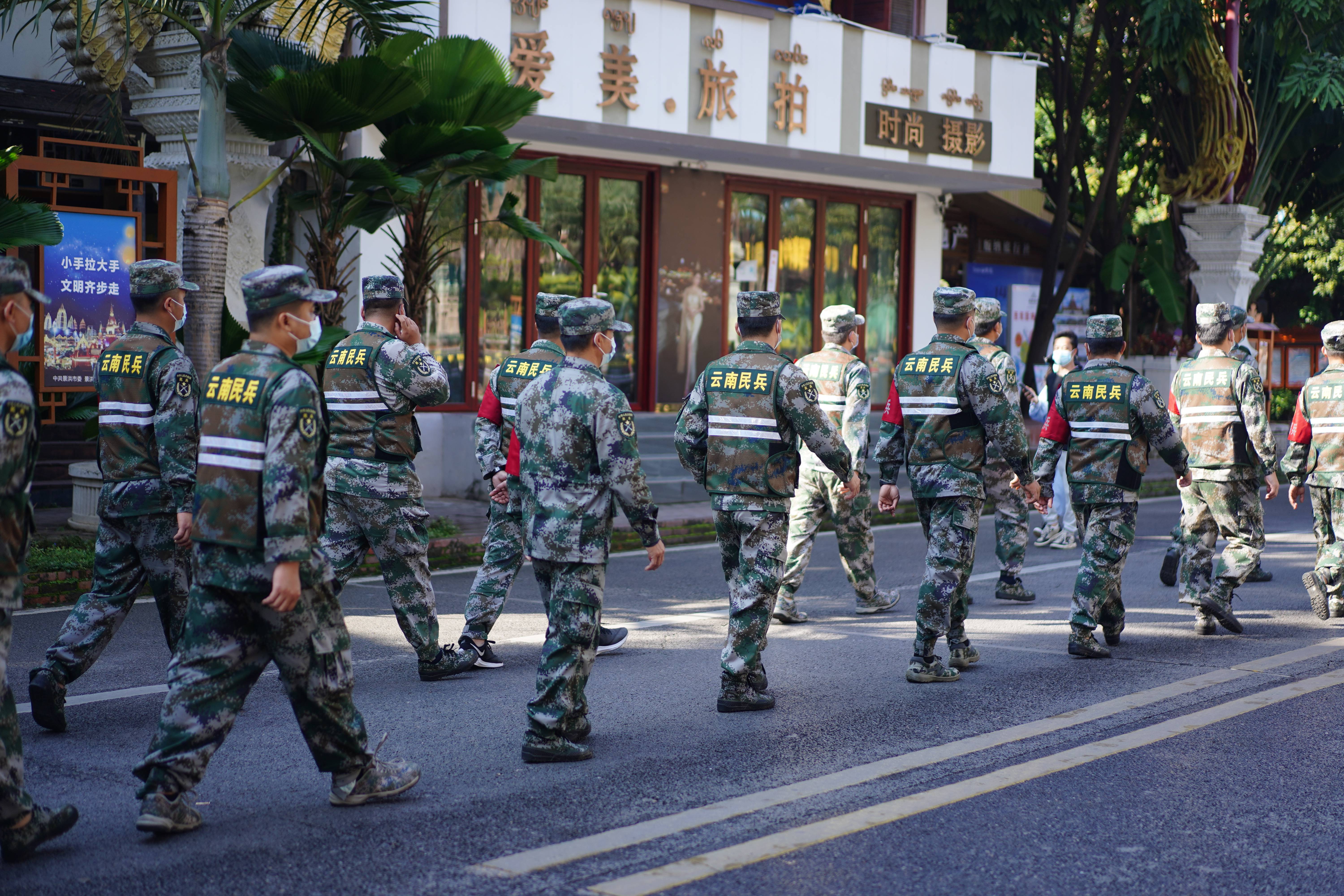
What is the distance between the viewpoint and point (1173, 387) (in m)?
9.82

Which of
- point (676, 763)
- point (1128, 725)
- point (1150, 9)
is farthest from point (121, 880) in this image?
point (1150, 9)

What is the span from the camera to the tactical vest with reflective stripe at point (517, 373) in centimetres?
780

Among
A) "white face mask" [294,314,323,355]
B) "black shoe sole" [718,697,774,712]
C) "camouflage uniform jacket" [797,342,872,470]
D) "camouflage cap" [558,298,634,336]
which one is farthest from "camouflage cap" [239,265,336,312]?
"camouflage uniform jacket" [797,342,872,470]

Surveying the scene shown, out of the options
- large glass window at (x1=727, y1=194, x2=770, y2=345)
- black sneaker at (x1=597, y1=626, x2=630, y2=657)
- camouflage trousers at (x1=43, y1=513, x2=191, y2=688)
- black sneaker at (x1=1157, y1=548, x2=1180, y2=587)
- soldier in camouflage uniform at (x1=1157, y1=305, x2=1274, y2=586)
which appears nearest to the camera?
camouflage trousers at (x1=43, y1=513, x2=191, y2=688)

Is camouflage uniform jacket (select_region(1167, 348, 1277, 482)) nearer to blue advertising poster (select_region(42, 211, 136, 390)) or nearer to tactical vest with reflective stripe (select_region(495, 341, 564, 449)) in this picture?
tactical vest with reflective stripe (select_region(495, 341, 564, 449))

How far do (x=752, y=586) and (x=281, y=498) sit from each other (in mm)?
2588

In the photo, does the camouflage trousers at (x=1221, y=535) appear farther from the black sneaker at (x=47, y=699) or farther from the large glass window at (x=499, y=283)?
the large glass window at (x=499, y=283)

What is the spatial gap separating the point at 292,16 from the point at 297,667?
8495 mm

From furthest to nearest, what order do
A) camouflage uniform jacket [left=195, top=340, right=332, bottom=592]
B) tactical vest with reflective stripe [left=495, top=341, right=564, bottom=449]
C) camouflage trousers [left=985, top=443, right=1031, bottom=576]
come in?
camouflage trousers [left=985, top=443, right=1031, bottom=576], tactical vest with reflective stripe [left=495, top=341, right=564, bottom=449], camouflage uniform jacket [left=195, top=340, right=332, bottom=592]

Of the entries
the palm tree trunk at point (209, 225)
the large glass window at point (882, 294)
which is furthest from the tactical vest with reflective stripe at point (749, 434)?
the large glass window at point (882, 294)

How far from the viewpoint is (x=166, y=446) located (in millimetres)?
6363

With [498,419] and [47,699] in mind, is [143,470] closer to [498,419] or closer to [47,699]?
[47,699]

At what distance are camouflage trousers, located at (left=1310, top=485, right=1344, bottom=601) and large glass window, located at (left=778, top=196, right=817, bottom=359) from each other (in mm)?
10041

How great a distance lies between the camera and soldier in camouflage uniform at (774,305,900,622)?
9148 millimetres
